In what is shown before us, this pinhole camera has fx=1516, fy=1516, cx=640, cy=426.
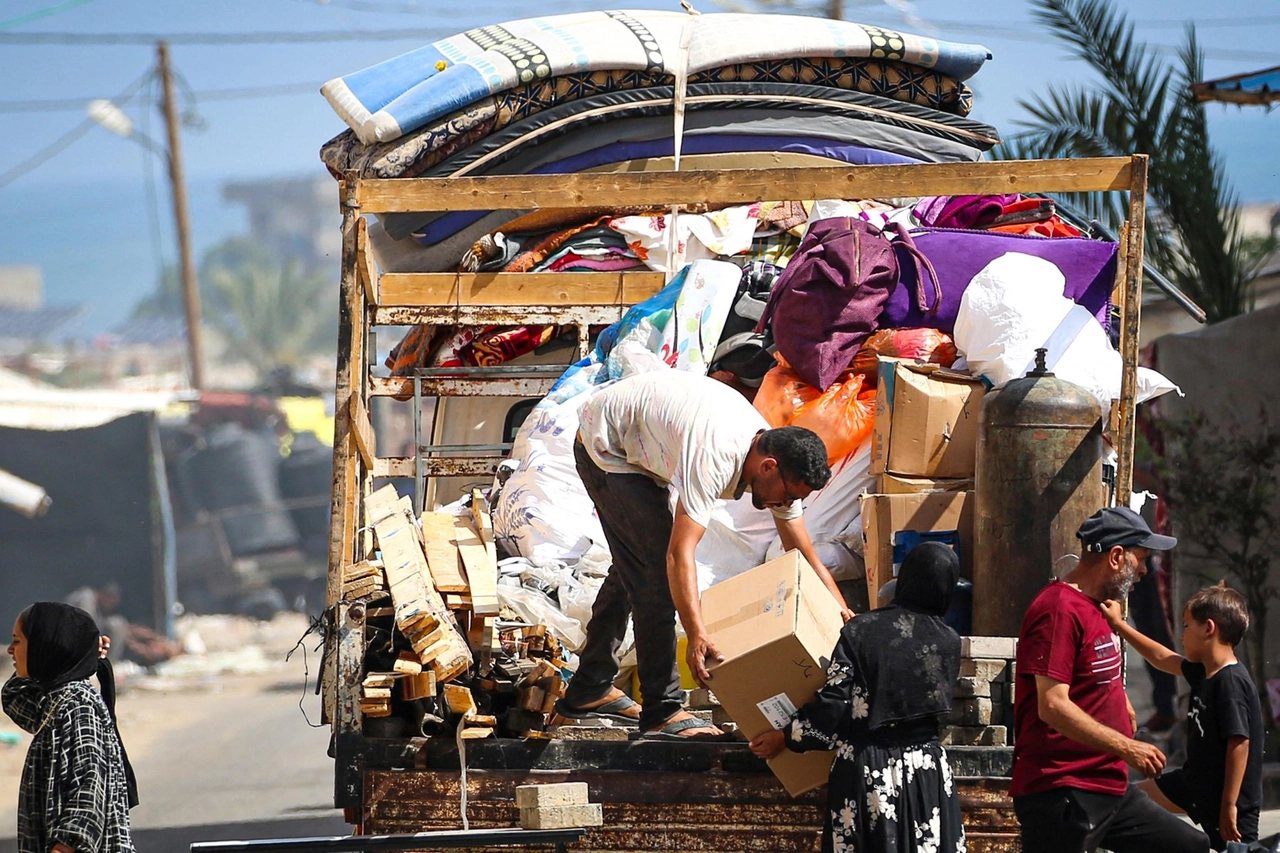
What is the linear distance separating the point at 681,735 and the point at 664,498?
0.74m

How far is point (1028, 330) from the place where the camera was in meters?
5.34

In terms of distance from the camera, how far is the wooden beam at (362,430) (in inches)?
203

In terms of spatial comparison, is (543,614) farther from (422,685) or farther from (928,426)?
(928,426)

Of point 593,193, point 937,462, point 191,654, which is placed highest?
→ point 593,193

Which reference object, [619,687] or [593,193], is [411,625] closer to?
[619,687]

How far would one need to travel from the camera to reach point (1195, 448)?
31.1 ft

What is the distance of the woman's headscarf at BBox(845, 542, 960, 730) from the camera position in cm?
401

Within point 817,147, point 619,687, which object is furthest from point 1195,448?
point 619,687

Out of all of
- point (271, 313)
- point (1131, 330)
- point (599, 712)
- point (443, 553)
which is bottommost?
point (599, 712)

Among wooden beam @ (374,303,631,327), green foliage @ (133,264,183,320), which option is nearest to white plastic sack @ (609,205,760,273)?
wooden beam @ (374,303,631,327)

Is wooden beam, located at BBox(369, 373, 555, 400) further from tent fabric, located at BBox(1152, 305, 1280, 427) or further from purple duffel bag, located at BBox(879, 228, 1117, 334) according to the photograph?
tent fabric, located at BBox(1152, 305, 1280, 427)

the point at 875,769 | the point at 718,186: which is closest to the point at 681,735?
the point at 875,769

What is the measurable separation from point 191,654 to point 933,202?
14021 millimetres

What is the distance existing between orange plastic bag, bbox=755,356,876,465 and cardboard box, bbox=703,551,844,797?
122cm
